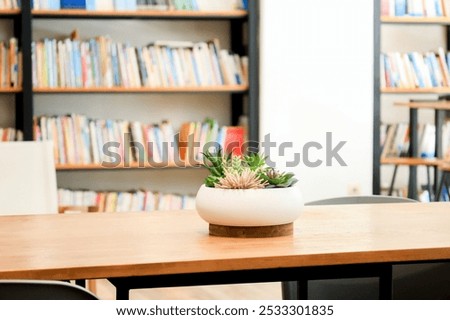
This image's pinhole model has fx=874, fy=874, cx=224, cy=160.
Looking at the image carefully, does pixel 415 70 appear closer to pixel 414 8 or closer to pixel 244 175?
pixel 414 8

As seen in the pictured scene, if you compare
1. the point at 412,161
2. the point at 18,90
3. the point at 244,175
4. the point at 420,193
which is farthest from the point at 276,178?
the point at 420,193

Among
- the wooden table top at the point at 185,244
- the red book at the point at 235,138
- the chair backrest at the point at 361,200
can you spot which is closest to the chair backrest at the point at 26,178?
the wooden table top at the point at 185,244

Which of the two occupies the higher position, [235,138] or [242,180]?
[235,138]

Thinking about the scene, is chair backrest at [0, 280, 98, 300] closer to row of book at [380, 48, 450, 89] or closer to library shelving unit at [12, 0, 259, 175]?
library shelving unit at [12, 0, 259, 175]

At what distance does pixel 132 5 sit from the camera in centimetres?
500

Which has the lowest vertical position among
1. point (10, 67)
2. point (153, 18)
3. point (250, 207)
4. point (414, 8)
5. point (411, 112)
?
point (250, 207)

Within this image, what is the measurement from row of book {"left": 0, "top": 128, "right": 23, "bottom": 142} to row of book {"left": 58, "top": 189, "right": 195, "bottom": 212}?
397 millimetres

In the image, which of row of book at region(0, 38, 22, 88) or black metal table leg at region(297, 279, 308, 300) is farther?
row of book at region(0, 38, 22, 88)

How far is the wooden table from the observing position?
171 cm

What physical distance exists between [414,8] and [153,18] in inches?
65.4

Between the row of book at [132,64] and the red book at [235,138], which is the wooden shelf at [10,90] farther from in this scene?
the red book at [235,138]

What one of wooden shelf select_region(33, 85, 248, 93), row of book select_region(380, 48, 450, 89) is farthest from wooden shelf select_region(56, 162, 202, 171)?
row of book select_region(380, 48, 450, 89)
